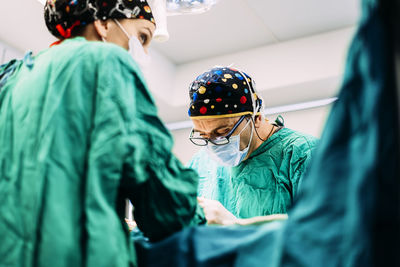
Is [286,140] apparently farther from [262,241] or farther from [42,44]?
Result: [42,44]

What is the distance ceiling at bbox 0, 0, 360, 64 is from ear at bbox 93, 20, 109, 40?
→ 2448mm

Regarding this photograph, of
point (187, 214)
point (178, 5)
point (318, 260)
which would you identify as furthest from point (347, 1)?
point (318, 260)

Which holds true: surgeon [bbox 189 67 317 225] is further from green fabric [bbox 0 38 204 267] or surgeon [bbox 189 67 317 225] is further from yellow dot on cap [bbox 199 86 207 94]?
green fabric [bbox 0 38 204 267]

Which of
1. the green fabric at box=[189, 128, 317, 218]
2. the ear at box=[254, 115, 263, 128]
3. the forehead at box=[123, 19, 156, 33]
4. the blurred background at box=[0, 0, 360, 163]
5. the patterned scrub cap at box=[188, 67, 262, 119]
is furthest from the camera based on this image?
the blurred background at box=[0, 0, 360, 163]

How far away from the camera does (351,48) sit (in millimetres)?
815

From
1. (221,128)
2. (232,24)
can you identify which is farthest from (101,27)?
(232,24)

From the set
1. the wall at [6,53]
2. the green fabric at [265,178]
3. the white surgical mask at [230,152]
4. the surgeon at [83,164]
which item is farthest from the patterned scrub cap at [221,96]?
the wall at [6,53]

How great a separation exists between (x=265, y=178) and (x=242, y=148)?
206 mm

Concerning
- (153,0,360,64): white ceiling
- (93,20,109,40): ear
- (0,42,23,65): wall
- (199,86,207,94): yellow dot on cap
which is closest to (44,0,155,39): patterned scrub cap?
(93,20,109,40): ear

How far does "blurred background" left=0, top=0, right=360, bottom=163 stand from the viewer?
398 centimetres

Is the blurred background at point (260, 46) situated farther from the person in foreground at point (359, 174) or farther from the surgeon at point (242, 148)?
the person in foreground at point (359, 174)

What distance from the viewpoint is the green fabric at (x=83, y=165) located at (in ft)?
3.19

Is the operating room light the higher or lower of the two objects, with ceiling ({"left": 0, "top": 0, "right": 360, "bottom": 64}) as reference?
lower

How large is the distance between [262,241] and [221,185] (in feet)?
4.59
